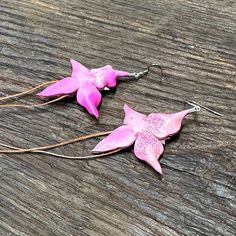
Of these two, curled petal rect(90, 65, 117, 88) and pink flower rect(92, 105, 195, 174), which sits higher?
curled petal rect(90, 65, 117, 88)

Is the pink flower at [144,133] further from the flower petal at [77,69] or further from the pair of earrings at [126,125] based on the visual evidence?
the flower petal at [77,69]

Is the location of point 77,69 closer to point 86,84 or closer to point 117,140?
point 86,84

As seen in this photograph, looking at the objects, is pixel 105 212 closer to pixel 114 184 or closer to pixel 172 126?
pixel 114 184

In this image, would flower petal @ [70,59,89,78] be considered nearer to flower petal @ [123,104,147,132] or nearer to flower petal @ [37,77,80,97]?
flower petal @ [37,77,80,97]

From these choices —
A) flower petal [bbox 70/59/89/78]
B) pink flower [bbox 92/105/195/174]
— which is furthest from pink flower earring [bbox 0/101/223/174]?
flower petal [bbox 70/59/89/78]

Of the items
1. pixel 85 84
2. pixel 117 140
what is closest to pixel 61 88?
pixel 85 84

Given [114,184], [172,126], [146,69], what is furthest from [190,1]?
[114,184]
